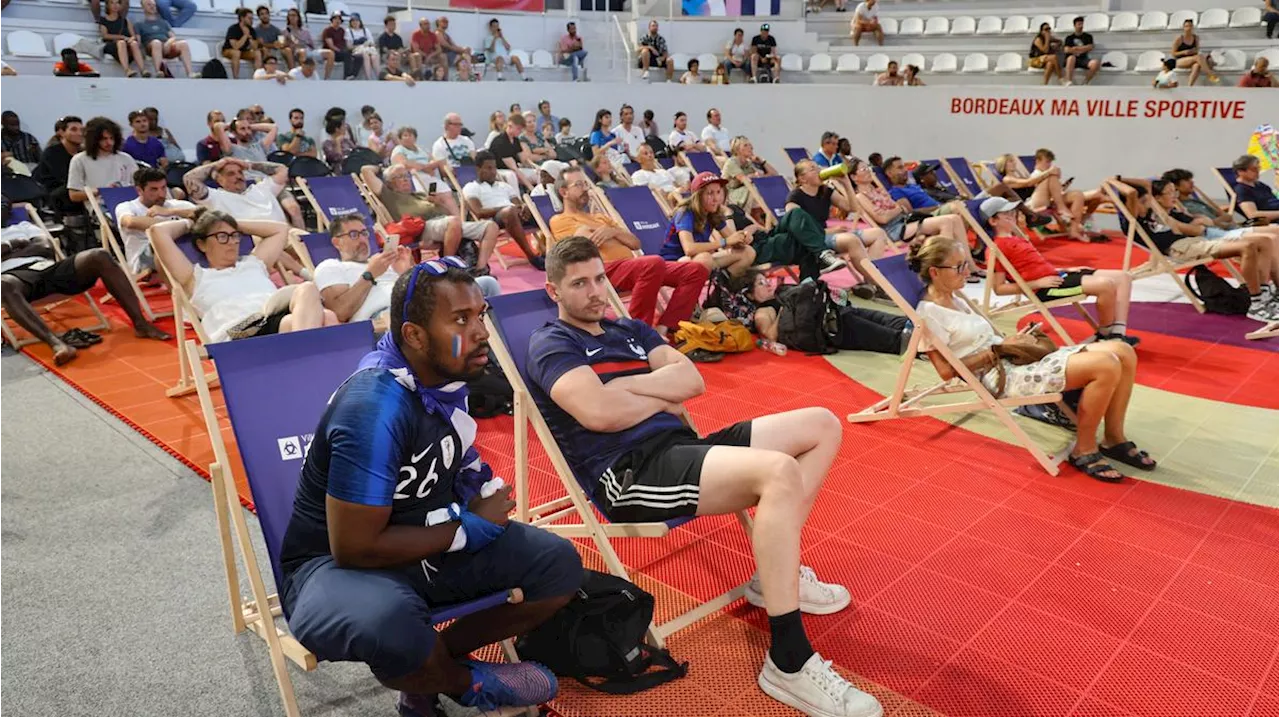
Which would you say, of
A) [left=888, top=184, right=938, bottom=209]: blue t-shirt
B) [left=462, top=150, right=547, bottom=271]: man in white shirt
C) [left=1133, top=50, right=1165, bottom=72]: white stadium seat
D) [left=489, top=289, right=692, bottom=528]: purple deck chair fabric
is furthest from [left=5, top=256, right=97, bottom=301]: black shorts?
[left=1133, top=50, right=1165, bottom=72]: white stadium seat

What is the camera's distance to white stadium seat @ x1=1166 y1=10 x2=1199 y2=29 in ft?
45.9

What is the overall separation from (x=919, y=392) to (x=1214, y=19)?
40.8 feet

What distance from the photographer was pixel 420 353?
2166 millimetres

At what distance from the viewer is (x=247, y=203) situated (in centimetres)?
679

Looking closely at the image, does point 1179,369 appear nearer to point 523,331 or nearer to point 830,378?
point 830,378

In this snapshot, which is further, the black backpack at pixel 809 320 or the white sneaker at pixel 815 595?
the black backpack at pixel 809 320

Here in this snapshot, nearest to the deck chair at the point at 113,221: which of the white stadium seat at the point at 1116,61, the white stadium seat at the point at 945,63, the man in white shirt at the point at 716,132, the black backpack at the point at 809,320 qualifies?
the black backpack at the point at 809,320

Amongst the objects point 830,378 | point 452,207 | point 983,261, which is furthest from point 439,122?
point 830,378

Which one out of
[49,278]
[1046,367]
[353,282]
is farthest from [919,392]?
[49,278]

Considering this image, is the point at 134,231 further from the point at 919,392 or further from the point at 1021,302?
the point at 1021,302

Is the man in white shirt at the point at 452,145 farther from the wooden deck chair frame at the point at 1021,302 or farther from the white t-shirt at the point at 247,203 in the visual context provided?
the wooden deck chair frame at the point at 1021,302

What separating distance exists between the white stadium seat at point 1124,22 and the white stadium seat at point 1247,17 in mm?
1304

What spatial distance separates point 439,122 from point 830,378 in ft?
31.5

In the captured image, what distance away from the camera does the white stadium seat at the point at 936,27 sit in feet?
→ 52.7
